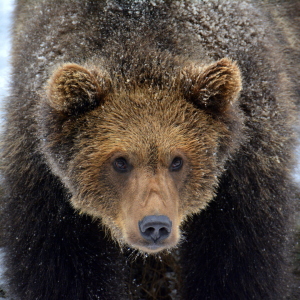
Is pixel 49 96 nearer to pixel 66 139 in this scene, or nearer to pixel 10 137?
pixel 66 139

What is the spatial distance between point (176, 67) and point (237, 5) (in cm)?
161

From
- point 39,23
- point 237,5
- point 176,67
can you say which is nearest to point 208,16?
point 237,5

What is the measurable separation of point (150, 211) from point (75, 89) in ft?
4.05

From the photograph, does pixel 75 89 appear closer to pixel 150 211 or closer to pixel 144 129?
pixel 144 129

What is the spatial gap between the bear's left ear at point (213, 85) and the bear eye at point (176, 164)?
0.55m

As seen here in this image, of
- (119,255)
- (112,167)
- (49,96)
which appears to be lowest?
(119,255)

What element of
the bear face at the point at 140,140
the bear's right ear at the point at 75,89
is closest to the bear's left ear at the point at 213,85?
the bear face at the point at 140,140

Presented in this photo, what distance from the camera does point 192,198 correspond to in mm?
5500

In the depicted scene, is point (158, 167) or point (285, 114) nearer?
point (158, 167)

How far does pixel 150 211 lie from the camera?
15.6ft

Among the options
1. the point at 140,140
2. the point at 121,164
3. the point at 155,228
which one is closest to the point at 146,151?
the point at 140,140

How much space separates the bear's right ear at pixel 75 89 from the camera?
16.1ft

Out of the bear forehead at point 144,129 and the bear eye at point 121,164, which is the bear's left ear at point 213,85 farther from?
the bear eye at point 121,164

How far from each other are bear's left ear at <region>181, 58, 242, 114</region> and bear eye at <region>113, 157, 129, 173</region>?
83cm
